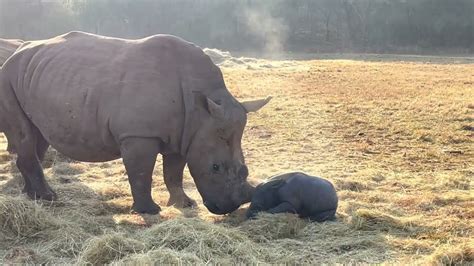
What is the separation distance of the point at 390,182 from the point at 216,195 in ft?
9.16

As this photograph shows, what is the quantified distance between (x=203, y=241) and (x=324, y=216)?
1.67 metres

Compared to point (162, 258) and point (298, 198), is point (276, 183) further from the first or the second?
point (162, 258)

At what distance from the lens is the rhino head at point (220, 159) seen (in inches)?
269

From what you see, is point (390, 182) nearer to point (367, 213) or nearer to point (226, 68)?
point (367, 213)

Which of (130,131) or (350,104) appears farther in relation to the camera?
(350,104)

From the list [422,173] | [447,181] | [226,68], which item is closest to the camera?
A: [447,181]

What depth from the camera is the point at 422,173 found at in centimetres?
898

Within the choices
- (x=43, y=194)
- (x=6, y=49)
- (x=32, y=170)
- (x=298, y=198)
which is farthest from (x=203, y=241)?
(x=6, y=49)

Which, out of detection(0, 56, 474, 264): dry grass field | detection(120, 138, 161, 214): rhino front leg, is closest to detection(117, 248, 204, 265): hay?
detection(0, 56, 474, 264): dry grass field

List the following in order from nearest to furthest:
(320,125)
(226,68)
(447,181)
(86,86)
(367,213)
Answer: (367,213), (86,86), (447,181), (320,125), (226,68)

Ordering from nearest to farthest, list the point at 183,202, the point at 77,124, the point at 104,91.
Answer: the point at 104,91
the point at 77,124
the point at 183,202

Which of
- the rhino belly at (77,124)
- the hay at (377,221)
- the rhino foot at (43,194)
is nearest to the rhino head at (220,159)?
the rhino belly at (77,124)

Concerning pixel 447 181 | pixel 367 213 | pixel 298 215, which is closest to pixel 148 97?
pixel 298 215

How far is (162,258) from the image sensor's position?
479 centimetres
